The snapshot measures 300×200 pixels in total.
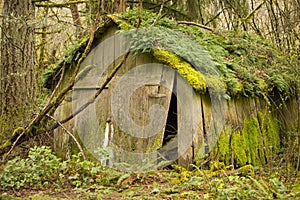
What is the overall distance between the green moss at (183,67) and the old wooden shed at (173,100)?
0.02 meters

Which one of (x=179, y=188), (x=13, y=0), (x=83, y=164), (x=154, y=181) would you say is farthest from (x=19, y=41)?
(x=179, y=188)

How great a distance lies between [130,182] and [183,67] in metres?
2.45

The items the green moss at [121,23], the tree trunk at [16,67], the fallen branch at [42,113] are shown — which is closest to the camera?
the fallen branch at [42,113]

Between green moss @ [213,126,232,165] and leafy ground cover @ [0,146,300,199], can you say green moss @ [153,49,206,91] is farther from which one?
leafy ground cover @ [0,146,300,199]

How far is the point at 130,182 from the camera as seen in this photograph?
6438 millimetres

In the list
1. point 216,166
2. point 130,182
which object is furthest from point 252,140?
point 130,182

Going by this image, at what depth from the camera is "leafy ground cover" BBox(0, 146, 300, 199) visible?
503 cm

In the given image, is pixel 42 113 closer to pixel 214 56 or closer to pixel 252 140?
pixel 214 56

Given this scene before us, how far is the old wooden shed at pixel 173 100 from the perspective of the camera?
7605 mm

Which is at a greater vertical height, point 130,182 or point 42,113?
point 42,113

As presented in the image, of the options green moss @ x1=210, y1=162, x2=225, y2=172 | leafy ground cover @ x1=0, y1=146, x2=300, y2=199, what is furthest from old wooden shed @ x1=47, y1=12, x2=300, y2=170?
leafy ground cover @ x1=0, y1=146, x2=300, y2=199

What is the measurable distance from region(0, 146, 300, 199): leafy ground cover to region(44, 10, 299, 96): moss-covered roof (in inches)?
71.9

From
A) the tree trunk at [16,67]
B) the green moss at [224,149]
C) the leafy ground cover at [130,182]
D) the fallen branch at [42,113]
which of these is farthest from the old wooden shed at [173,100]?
the fallen branch at [42,113]

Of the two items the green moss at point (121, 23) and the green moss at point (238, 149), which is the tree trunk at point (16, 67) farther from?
the green moss at point (238, 149)
